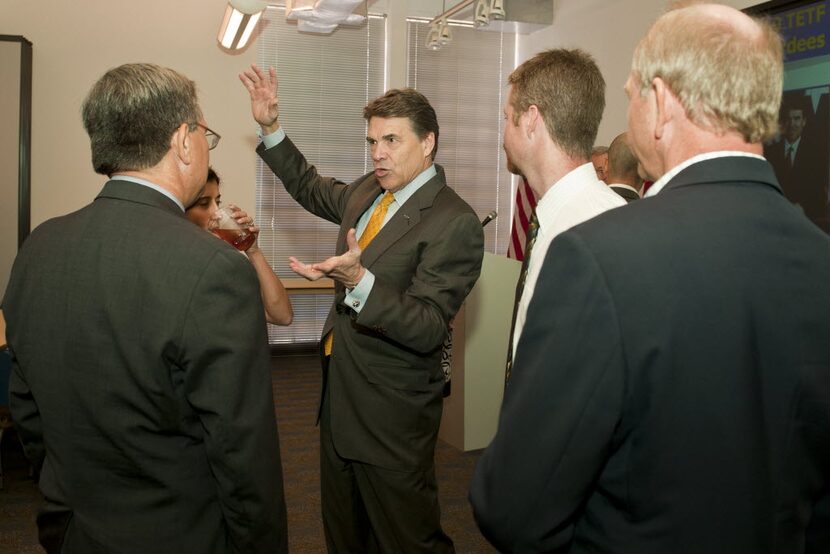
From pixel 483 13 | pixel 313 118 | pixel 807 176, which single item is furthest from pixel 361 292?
pixel 313 118

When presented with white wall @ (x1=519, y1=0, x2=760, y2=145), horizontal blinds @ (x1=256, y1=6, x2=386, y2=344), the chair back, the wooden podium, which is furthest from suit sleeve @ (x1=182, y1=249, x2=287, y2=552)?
horizontal blinds @ (x1=256, y1=6, x2=386, y2=344)

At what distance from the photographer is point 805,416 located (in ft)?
3.31

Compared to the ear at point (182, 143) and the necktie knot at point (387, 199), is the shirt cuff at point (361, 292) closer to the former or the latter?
the necktie knot at point (387, 199)

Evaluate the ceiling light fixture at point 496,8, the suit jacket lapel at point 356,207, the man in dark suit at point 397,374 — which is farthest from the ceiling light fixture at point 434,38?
the man in dark suit at point 397,374

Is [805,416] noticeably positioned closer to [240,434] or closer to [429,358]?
[240,434]

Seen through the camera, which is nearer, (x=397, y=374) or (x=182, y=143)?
(x=182, y=143)

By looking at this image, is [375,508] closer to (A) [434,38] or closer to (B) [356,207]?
(B) [356,207]

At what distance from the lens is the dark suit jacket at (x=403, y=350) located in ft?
7.82

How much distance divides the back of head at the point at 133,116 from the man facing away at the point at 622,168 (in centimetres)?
259

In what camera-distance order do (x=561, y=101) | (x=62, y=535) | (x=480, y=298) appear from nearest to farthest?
(x=62, y=535) → (x=561, y=101) → (x=480, y=298)

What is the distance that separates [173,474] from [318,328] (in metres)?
6.29

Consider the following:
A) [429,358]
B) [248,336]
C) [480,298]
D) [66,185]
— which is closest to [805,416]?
[248,336]

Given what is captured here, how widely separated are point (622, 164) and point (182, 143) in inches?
105

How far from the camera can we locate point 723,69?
3.35ft
